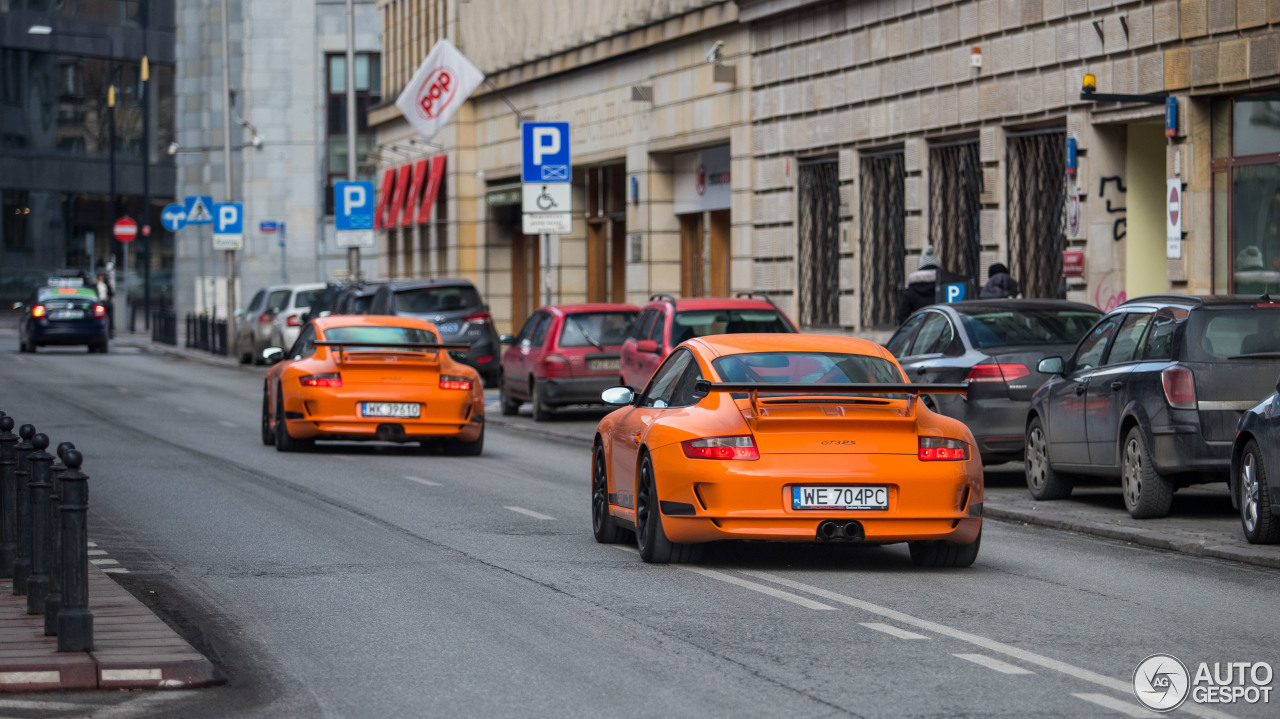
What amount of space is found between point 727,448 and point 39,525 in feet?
12.2

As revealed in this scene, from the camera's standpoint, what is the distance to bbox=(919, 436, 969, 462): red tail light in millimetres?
11062

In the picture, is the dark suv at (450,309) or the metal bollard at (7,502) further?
the dark suv at (450,309)

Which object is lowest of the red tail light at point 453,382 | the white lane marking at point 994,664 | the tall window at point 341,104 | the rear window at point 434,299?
the white lane marking at point 994,664

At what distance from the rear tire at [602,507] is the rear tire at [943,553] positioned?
6.41ft

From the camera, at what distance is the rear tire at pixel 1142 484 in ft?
45.6

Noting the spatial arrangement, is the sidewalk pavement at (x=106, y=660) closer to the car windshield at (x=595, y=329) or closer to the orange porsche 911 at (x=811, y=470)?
the orange porsche 911 at (x=811, y=470)

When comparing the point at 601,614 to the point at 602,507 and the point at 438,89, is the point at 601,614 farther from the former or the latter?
the point at 438,89

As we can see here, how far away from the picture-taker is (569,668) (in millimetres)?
8148

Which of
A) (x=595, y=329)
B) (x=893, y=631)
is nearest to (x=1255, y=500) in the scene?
(x=893, y=631)

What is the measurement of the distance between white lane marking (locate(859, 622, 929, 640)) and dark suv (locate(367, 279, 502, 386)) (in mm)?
22450

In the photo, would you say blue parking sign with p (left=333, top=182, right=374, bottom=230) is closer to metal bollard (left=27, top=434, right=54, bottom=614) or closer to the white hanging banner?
the white hanging banner

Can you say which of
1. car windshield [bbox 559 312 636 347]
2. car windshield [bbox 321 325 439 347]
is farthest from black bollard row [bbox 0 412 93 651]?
car windshield [bbox 559 312 636 347]

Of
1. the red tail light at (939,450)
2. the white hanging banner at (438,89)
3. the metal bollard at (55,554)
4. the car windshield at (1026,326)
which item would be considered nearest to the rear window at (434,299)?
the white hanging banner at (438,89)

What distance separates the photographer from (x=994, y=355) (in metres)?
17.1
